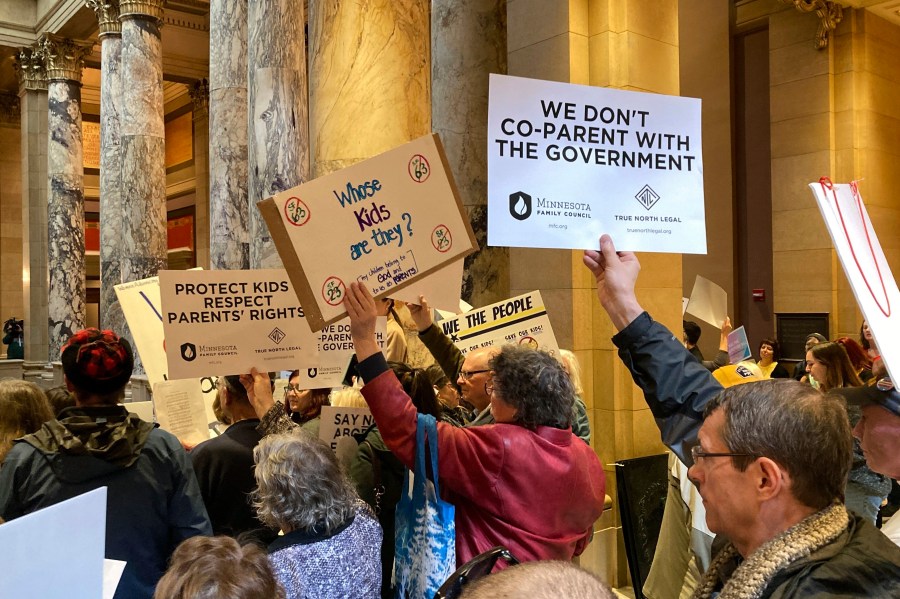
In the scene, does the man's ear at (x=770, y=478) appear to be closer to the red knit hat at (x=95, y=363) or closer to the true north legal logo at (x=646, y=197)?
the true north legal logo at (x=646, y=197)

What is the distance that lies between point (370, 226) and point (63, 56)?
18.2 m

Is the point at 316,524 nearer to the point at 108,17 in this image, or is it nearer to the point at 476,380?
the point at 476,380

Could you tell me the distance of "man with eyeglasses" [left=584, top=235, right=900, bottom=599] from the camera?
1503mm

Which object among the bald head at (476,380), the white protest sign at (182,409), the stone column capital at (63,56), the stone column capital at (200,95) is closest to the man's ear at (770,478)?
the bald head at (476,380)

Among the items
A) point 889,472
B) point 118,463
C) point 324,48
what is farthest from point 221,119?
point 889,472

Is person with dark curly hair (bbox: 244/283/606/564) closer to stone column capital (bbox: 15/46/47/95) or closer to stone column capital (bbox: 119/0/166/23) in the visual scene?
stone column capital (bbox: 119/0/166/23)

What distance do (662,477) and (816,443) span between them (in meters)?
3.96

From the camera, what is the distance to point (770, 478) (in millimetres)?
1665

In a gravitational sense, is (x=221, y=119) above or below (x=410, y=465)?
above

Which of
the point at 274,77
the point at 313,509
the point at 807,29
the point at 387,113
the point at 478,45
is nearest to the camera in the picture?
the point at 313,509

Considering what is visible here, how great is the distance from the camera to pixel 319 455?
2.79 m

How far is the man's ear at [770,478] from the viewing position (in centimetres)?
166

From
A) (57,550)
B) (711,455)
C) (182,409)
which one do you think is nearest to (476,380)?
(182,409)

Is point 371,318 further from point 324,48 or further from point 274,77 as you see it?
point 274,77
